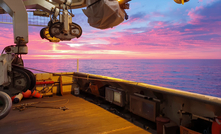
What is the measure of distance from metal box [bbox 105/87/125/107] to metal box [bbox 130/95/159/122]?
1.49ft

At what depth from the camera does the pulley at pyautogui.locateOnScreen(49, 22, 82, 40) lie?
396 centimetres

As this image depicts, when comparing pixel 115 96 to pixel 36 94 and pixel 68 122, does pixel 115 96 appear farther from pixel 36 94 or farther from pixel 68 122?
pixel 36 94

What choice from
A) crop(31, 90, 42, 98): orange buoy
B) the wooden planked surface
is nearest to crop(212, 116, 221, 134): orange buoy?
the wooden planked surface

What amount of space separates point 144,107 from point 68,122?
1744 mm

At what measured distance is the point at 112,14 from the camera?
6.81 ft

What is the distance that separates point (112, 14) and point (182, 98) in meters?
2.00

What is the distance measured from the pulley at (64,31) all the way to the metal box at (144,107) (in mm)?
2055

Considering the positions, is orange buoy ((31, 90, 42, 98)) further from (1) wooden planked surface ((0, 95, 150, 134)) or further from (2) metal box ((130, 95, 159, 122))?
(2) metal box ((130, 95, 159, 122))

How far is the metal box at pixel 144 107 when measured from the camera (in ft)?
11.0

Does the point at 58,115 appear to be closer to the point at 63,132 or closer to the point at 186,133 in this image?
the point at 63,132

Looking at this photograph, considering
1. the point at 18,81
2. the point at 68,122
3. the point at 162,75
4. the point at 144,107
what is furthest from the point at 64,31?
the point at 162,75

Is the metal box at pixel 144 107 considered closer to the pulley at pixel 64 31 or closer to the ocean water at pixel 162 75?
the pulley at pixel 64 31

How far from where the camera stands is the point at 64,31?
3.93 meters

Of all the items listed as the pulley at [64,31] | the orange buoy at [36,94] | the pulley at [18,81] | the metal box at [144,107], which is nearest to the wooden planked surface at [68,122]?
the metal box at [144,107]
